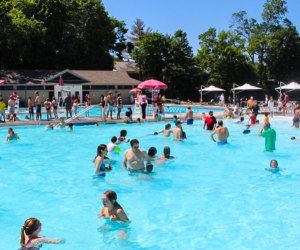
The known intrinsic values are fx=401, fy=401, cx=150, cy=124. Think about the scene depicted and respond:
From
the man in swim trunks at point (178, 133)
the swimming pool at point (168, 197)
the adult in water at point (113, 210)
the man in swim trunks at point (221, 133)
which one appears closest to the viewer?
the adult in water at point (113, 210)

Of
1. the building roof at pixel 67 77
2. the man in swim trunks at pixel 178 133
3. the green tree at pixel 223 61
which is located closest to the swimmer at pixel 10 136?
the man in swim trunks at pixel 178 133

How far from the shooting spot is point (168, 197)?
32.2ft

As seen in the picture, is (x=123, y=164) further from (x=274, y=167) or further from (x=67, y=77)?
(x=67, y=77)

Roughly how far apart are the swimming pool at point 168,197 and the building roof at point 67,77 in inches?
1096

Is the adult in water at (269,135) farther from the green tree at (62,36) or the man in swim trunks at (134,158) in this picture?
the green tree at (62,36)

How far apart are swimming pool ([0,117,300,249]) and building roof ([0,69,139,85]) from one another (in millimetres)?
27836

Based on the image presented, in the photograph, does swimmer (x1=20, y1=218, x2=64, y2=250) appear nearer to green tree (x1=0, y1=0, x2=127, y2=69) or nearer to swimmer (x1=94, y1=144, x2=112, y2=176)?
swimmer (x1=94, y1=144, x2=112, y2=176)

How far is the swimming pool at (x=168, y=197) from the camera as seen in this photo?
727 cm

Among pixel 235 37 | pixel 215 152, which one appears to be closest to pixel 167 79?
pixel 235 37

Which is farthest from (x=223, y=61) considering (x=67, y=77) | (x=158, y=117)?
(x=158, y=117)

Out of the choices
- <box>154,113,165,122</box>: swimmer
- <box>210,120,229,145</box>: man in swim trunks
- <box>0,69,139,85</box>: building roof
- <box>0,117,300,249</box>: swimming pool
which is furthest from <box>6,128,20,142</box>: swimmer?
<box>0,69,139,85</box>: building roof

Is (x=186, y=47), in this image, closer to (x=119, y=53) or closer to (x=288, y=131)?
(x=119, y=53)

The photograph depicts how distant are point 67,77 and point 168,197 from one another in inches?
1444

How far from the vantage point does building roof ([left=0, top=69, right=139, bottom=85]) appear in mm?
44200
